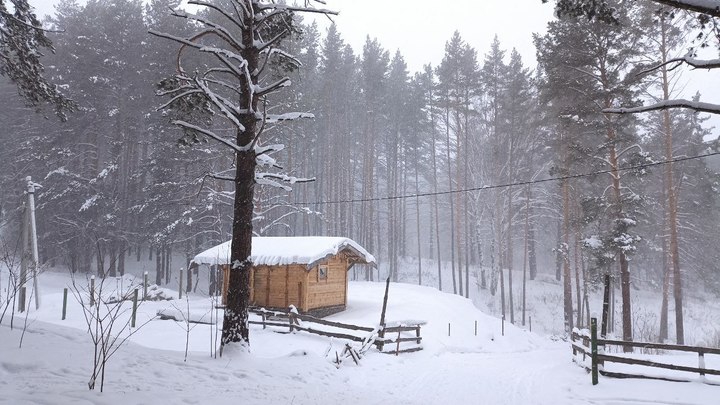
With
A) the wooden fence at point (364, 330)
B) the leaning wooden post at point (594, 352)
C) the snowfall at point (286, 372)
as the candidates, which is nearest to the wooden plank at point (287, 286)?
the wooden fence at point (364, 330)

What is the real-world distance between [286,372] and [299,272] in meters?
12.2

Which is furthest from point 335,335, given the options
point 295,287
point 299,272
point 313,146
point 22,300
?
point 313,146

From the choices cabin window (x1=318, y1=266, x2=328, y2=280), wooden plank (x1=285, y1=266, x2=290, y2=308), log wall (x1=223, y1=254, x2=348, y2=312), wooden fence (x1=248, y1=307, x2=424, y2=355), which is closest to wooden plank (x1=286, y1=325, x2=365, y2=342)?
wooden fence (x1=248, y1=307, x2=424, y2=355)

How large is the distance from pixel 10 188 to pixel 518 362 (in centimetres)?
3549

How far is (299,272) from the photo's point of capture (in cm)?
1942

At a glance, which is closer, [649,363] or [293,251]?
[649,363]

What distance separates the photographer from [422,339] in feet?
51.8

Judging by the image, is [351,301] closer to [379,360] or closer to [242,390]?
[379,360]

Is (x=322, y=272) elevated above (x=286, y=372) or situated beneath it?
elevated above

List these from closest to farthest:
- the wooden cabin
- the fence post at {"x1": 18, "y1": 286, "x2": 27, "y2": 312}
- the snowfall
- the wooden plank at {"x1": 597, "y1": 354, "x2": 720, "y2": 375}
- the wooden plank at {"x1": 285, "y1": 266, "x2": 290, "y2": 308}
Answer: the snowfall < the wooden plank at {"x1": 597, "y1": 354, "x2": 720, "y2": 375} < the fence post at {"x1": 18, "y1": 286, "x2": 27, "y2": 312} < the wooden cabin < the wooden plank at {"x1": 285, "y1": 266, "x2": 290, "y2": 308}

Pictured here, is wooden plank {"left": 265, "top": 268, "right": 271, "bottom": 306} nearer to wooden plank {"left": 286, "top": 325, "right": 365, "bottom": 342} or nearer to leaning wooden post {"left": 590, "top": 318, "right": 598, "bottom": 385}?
wooden plank {"left": 286, "top": 325, "right": 365, "bottom": 342}

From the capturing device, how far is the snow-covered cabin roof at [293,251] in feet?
60.4

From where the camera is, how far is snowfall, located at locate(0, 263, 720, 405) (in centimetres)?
507

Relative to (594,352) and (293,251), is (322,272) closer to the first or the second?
(293,251)
